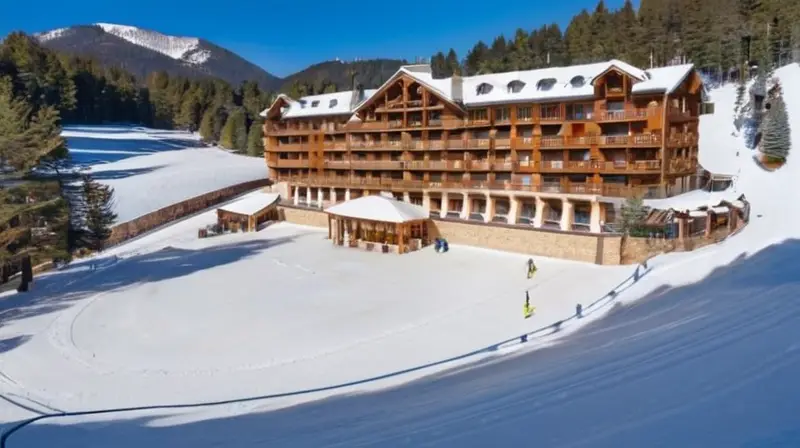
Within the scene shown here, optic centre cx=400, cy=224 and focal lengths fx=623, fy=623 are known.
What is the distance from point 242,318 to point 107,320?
634 centimetres

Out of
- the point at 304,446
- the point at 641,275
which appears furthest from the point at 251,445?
the point at 641,275

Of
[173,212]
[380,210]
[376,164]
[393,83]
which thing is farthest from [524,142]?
[173,212]

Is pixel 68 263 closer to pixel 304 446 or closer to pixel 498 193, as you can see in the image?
pixel 498 193

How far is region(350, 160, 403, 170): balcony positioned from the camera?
49222 mm

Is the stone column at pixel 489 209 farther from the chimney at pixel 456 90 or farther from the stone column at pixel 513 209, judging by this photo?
the chimney at pixel 456 90

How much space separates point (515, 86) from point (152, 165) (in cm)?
6053

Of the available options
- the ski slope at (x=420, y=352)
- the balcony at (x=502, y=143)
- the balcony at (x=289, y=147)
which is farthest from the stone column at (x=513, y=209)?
the balcony at (x=289, y=147)

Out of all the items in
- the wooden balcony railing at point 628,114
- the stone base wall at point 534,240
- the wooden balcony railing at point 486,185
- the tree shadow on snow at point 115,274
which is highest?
the wooden balcony railing at point 628,114

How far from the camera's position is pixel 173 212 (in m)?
57.4

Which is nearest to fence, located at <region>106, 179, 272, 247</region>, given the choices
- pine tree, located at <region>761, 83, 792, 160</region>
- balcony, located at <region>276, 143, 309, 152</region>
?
balcony, located at <region>276, 143, 309, 152</region>

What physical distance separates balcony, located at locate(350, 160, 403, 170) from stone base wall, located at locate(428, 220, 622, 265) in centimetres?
761

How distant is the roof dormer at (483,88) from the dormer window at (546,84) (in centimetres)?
359

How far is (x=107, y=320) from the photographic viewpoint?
28.6 metres

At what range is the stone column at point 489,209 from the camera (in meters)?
42.8
